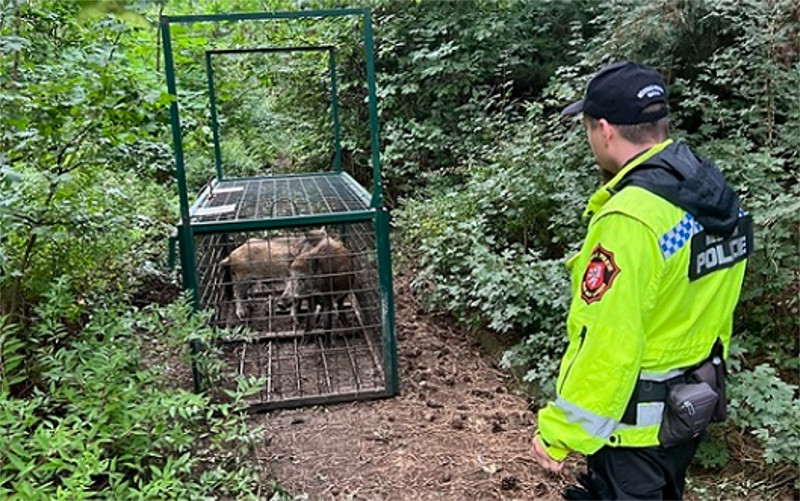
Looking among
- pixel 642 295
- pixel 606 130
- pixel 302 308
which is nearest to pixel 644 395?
pixel 642 295

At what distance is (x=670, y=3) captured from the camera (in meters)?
4.08

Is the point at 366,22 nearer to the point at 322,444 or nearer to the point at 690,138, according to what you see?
the point at 690,138

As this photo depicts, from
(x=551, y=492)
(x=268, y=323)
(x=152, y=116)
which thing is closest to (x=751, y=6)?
(x=551, y=492)

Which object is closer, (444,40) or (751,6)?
(751,6)

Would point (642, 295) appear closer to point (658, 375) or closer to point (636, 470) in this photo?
point (658, 375)

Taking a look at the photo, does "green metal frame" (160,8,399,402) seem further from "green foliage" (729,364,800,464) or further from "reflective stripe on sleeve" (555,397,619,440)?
"reflective stripe on sleeve" (555,397,619,440)

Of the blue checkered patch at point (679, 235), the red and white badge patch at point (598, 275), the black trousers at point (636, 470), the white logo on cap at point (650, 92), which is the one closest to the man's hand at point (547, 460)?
the black trousers at point (636, 470)

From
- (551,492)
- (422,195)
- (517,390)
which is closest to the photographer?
(551,492)

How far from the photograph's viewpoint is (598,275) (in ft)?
5.14

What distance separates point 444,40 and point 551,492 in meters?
5.58

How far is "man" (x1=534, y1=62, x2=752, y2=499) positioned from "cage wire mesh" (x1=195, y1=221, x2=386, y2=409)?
7.71ft

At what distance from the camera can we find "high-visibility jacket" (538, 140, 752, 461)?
60.2 inches

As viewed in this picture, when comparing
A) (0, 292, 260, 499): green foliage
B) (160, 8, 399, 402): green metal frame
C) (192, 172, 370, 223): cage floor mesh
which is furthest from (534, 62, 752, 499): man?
(192, 172, 370, 223): cage floor mesh

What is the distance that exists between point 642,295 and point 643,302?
0.06 feet
